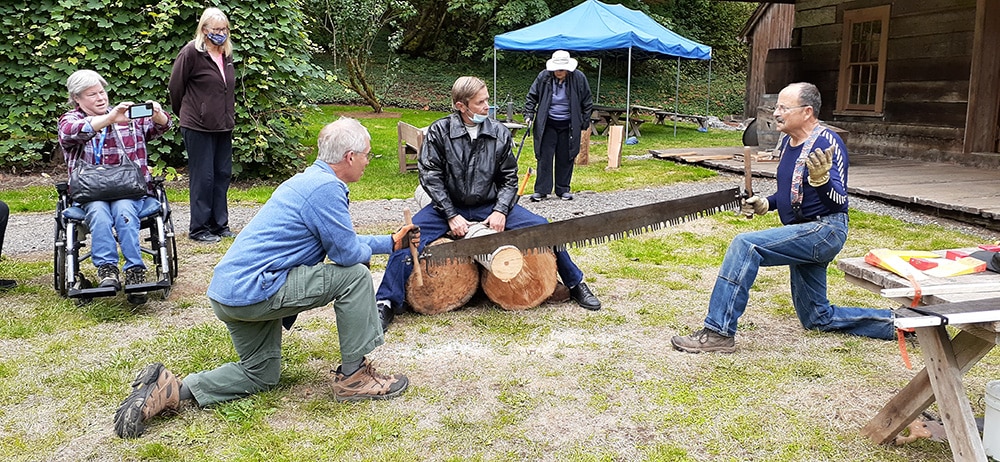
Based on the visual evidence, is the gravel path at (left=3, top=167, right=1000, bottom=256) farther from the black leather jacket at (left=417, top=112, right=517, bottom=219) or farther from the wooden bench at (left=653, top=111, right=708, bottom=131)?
the wooden bench at (left=653, top=111, right=708, bottom=131)

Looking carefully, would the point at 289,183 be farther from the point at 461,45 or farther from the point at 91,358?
the point at 461,45

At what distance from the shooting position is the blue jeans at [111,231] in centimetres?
513

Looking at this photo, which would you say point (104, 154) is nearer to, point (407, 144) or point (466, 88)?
point (466, 88)

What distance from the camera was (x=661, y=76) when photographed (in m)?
29.8

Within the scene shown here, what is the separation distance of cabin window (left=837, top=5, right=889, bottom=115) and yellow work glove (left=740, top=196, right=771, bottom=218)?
9602 mm

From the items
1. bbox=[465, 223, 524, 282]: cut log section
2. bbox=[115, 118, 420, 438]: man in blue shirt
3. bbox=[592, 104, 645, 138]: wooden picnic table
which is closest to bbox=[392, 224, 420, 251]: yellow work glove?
bbox=[115, 118, 420, 438]: man in blue shirt

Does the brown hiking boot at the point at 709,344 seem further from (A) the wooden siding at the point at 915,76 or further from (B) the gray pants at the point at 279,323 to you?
(A) the wooden siding at the point at 915,76

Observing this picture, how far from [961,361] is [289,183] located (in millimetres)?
2964

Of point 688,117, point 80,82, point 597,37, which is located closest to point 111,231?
point 80,82

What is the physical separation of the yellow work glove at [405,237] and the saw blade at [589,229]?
866 mm

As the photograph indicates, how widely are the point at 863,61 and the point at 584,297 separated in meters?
9.89

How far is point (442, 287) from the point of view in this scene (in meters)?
5.25

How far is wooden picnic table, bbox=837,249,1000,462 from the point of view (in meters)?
2.73

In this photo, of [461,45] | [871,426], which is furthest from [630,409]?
[461,45]
